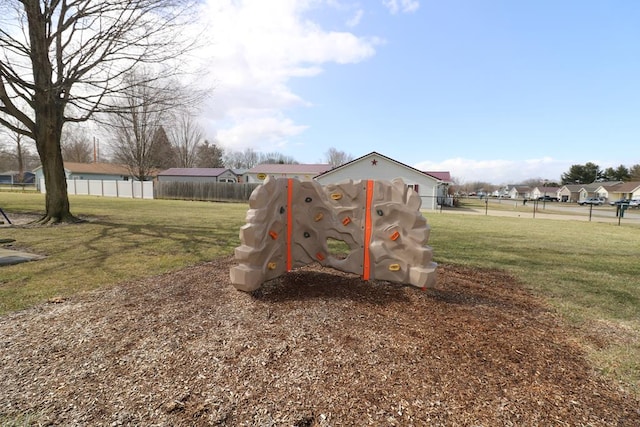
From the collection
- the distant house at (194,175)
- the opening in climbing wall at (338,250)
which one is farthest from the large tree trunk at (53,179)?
the distant house at (194,175)

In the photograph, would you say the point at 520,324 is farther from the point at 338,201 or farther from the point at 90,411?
the point at 90,411

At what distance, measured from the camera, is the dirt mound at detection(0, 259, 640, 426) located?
2.35 meters

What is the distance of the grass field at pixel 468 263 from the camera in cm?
419

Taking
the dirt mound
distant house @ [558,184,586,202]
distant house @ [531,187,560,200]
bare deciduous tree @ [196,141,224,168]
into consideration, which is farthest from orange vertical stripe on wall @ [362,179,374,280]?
distant house @ [531,187,560,200]

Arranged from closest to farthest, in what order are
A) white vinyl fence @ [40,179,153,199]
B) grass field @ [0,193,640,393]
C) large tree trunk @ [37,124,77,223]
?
grass field @ [0,193,640,393] < large tree trunk @ [37,124,77,223] < white vinyl fence @ [40,179,153,199]

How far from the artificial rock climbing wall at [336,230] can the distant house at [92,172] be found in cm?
4995

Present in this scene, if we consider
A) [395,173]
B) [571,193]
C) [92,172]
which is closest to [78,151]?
[92,172]

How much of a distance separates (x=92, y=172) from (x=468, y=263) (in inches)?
2294

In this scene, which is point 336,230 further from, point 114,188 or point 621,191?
point 621,191

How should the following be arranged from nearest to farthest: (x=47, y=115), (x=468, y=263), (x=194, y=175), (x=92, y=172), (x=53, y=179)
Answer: (x=468, y=263), (x=47, y=115), (x=53, y=179), (x=194, y=175), (x=92, y=172)

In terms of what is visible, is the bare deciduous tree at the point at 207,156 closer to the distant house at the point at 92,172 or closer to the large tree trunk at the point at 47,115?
the distant house at the point at 92,172

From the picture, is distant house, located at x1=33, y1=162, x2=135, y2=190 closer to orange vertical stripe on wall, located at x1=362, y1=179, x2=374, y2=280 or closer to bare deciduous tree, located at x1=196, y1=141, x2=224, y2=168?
bare deciduous tree, located at x1=196, y1=141, x2=224, y2=168

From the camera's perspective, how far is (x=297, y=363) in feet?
9.56

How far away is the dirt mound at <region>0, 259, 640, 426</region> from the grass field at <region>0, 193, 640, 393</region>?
51 cm
